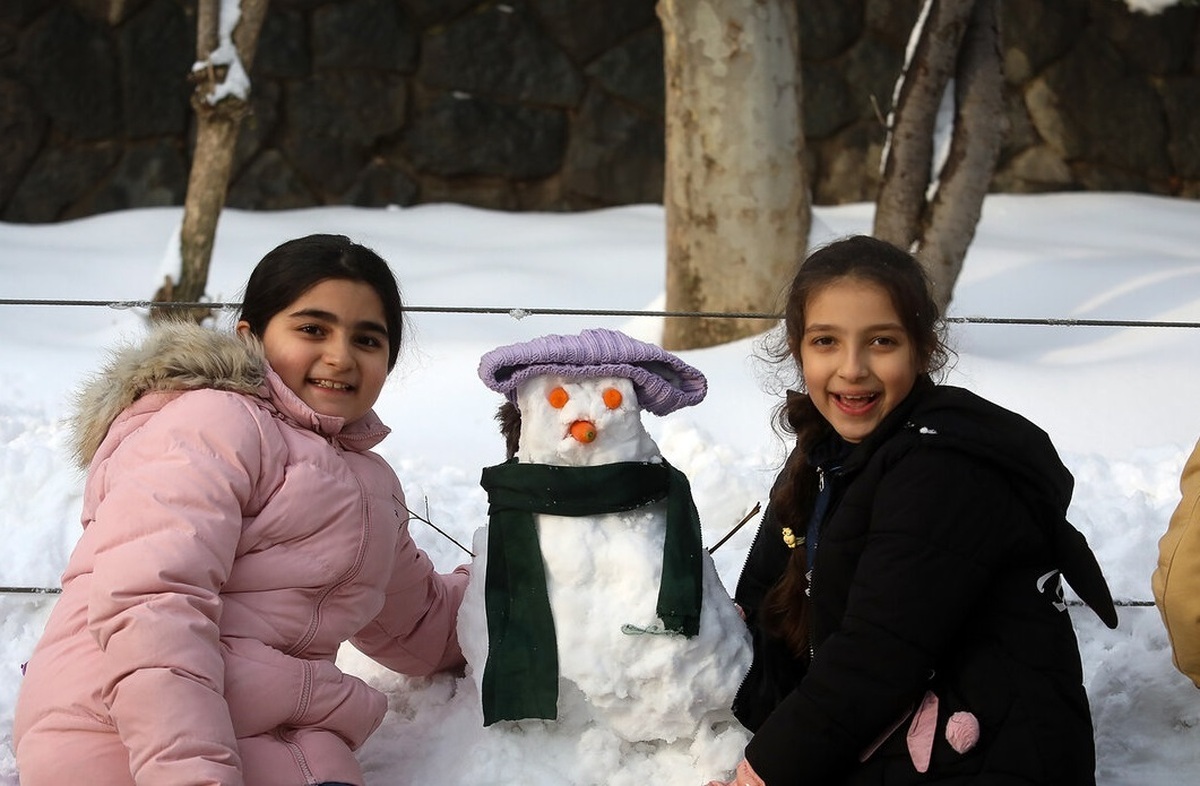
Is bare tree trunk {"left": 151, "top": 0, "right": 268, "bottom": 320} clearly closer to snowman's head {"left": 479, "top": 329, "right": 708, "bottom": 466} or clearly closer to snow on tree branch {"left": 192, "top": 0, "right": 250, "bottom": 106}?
snow on tree branch {"left": 192, "top": 0, "right": 250, "bottom": 106}

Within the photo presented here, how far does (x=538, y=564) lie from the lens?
2328 mm

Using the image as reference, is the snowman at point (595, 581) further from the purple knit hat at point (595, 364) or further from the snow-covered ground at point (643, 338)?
the snow-covered ground at point (643, 338)

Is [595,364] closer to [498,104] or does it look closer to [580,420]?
[580,420]

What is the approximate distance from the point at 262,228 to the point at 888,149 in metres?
3.83

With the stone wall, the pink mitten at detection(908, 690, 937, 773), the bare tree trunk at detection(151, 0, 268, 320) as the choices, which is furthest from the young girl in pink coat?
the stone wall

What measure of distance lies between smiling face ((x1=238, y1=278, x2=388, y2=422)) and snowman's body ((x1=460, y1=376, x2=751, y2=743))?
0.28m

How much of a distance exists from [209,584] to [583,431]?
651 mm

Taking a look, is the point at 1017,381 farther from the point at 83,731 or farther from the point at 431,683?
the point at 83,731

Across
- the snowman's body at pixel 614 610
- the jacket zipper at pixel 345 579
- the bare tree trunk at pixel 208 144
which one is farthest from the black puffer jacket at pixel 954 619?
the bare tree trunk at pixel 208 144

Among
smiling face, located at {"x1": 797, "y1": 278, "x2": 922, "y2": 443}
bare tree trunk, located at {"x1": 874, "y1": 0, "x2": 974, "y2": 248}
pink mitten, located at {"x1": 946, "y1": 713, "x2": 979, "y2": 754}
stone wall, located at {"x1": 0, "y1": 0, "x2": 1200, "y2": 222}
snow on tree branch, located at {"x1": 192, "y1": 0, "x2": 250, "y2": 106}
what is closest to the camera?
pink mitten, located at {"x1": 946, "y1": 713, "x2": 979, "y2": 754}

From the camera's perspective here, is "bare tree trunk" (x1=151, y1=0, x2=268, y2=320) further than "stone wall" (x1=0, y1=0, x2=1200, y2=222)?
No

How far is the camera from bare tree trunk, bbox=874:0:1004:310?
4.66m

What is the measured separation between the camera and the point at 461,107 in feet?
24.9

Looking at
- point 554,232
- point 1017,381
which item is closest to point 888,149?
point 1017,381
